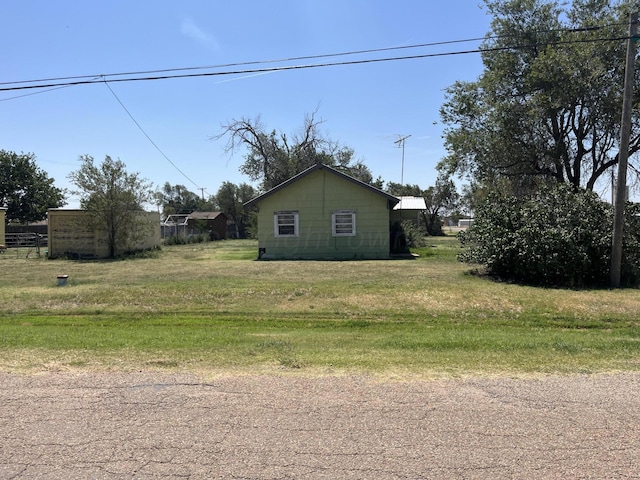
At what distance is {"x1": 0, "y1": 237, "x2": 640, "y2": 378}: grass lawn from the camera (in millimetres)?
5574

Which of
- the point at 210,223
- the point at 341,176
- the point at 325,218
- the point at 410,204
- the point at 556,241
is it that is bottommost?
the point at 556,241

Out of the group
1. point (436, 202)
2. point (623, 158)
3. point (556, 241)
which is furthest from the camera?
point (436, 202)

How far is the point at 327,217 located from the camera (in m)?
21.1

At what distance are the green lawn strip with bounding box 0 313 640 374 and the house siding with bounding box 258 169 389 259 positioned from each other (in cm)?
1180

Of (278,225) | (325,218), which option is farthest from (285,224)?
(325,218)

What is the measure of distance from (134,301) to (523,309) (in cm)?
841

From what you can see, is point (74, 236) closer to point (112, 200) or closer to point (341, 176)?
point (112, 200)

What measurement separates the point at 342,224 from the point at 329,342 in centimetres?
1432

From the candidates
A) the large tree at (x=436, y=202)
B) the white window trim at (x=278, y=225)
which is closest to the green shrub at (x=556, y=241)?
the white window trim at (x=278, y=225)

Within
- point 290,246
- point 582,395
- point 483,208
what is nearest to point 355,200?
point 290,246

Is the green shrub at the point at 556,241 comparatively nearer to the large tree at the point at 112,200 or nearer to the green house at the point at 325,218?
the green house at the point at 325,218

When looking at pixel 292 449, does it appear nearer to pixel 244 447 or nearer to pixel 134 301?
pixel 244 447

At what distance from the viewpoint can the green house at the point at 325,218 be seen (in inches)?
820

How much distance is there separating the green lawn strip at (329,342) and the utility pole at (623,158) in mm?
4074
